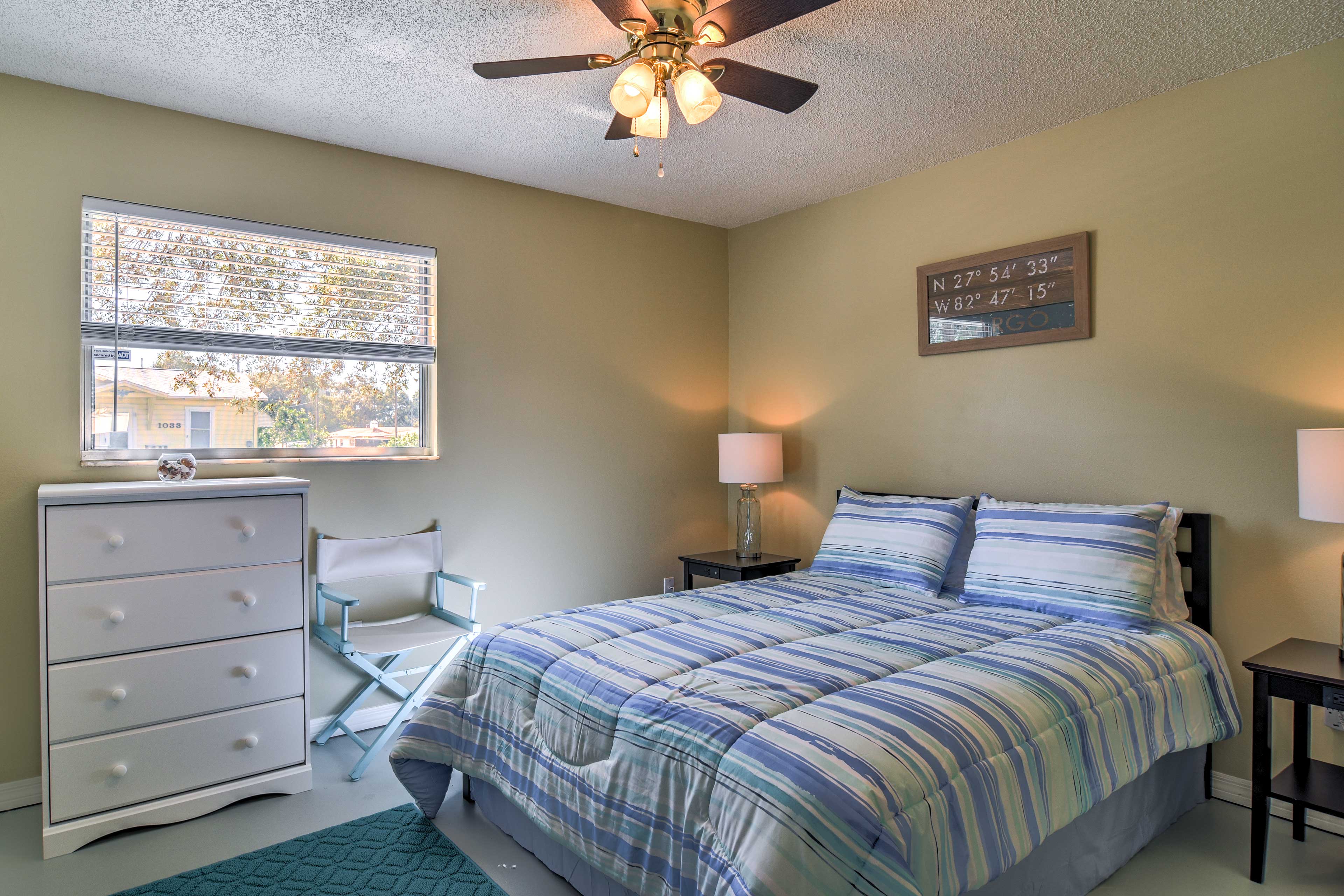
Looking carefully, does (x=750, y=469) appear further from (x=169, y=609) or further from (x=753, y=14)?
(x=169, y=609)

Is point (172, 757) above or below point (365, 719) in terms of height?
above

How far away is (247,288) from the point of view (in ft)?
10.7

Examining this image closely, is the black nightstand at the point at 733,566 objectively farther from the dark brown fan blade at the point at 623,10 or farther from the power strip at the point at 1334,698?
the dark brown fan blade at the point at 623,10

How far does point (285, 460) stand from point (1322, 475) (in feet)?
12.2

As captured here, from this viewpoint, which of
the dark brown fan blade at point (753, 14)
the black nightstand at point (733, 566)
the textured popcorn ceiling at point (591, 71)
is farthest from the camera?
the black nightstand at point (733, 566)

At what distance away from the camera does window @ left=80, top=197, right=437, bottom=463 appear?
9.74 ft

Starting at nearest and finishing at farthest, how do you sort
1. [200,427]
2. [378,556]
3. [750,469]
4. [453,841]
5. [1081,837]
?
[1081,837] → [453,841] → [200,427] → [378,556] → [750,469]

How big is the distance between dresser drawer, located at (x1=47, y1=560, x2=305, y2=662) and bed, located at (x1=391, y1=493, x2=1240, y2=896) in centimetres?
76

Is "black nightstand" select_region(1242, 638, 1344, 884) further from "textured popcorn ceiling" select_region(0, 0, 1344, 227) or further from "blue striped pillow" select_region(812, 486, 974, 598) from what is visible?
"textured popcorn ceiling" select_region(0, 0, 1344, 227)

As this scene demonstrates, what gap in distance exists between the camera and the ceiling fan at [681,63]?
2.03 m

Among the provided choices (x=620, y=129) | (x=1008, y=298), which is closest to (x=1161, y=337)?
(x=1008, y=298)

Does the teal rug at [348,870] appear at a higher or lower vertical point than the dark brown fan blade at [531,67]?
lower

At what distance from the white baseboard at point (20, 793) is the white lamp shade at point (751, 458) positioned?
123 inches

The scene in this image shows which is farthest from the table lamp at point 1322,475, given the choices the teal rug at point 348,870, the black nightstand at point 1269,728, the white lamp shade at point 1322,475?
the teal rug at point 348,870
